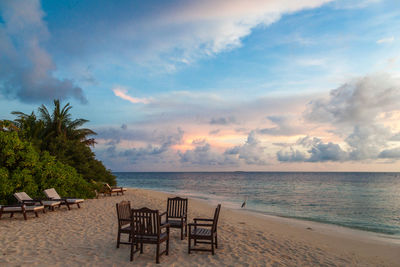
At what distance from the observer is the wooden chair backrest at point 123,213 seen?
6.08m

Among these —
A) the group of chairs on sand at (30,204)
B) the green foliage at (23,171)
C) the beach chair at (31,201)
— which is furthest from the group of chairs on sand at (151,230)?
the green foliage at (23,171)

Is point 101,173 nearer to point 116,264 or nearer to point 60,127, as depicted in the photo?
point 60,127

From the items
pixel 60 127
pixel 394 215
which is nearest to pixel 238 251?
pixel 394 215

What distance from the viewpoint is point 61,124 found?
21797mm

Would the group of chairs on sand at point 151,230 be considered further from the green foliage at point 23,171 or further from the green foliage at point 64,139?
the green foliage at point 64,139

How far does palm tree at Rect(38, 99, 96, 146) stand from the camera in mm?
21109

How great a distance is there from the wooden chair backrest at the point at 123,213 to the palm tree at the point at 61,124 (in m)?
16.8

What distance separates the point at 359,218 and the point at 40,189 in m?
18.4

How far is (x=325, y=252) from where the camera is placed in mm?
6996

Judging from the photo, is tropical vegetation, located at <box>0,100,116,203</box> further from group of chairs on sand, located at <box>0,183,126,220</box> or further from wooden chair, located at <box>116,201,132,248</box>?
wooden chair, located at <box>116,201,132,248</box>

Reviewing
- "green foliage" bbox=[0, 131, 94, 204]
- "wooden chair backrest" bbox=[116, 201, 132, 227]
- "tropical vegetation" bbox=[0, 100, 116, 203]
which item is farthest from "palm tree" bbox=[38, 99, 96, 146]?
"wooden chair backrest" bbox=[116, 201, 132, 227]

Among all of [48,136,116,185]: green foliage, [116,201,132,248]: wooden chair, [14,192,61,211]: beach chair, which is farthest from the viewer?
[48,136,116,185]: green foliage

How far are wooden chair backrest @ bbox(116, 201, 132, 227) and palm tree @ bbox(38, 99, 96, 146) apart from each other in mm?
16762

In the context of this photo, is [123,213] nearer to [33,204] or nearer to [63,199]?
[33,204]
